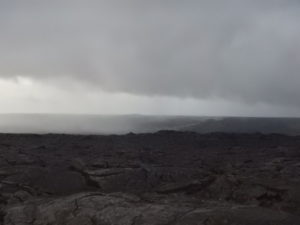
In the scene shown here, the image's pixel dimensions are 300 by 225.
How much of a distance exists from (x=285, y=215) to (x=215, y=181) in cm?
640

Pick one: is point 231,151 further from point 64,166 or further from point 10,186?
point 10,186

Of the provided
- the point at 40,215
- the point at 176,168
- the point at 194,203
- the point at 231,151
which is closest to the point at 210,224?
the point at 194,203

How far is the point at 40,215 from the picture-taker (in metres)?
21.2

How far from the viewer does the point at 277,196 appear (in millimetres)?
22781

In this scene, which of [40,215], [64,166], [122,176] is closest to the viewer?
[40,215]

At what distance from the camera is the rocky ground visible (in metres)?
20.2

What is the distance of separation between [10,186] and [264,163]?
1624 cm

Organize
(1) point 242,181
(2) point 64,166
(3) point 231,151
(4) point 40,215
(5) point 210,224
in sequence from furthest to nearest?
(3) point 231,151
(2) point 64,166
(1) point 242,181
(4) point 40,215
(5) point 210,224

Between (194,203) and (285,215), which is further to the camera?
(194,203)

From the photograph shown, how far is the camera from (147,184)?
26219 millimetres

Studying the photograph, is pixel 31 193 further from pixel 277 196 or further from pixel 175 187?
pixel 277 196

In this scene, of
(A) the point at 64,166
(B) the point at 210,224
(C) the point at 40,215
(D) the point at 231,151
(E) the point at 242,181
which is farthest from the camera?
(D) the point at 231,151

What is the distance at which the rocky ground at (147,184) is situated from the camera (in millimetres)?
20188

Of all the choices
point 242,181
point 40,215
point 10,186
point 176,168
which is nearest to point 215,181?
point 242,181
